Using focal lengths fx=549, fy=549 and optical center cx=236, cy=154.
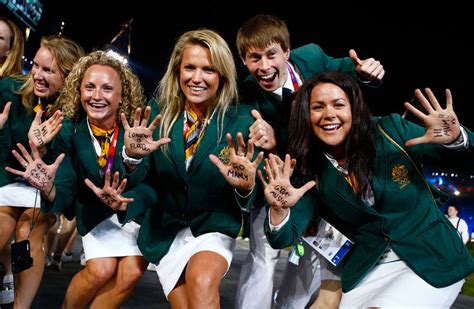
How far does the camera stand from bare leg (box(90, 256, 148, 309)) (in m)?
3.27

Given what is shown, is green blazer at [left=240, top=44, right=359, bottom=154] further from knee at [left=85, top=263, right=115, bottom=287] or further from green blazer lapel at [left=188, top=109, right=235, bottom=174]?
knee at [left=85, top=263, right=115, bottom=287]

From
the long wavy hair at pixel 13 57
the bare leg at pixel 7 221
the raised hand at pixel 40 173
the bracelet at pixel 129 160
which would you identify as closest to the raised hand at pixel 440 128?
the bracelet at pixel 129 160

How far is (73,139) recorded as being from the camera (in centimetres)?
344

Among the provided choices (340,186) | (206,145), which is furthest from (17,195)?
(340,186)

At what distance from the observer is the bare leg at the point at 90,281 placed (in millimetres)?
3250

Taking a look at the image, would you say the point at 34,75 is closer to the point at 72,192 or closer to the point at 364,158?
the point at 72,192

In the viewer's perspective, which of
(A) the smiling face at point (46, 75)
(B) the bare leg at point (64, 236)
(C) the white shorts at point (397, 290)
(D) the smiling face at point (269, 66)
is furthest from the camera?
(B) the bare leg at point (64, 236)

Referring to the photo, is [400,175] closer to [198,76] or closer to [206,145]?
[206,145]

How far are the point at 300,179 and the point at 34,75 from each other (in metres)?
2.07

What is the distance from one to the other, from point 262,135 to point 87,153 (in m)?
1.11

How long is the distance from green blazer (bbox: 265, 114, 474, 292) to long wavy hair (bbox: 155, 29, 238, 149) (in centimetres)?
75

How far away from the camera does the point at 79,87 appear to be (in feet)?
→ 11.7

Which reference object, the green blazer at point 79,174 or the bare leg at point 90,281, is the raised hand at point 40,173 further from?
the bare leg at point 90,281

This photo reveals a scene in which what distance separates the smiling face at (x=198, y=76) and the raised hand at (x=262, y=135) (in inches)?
11.6
